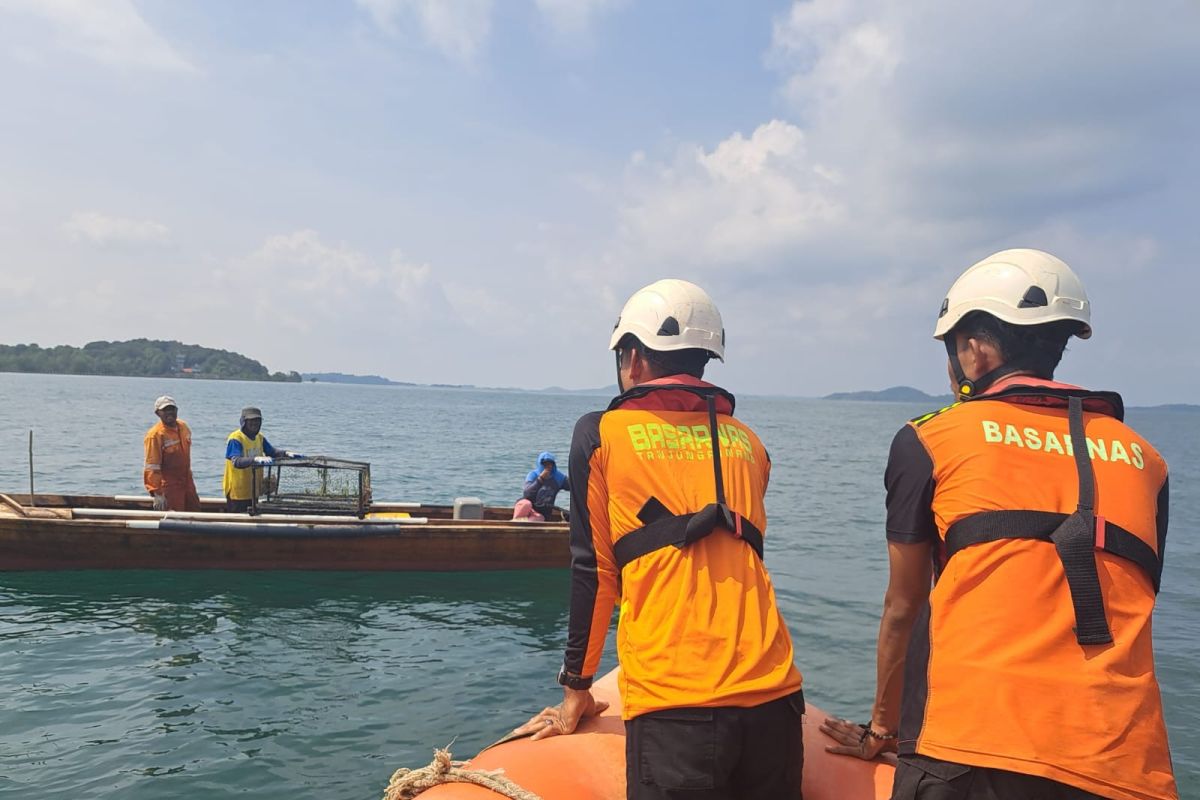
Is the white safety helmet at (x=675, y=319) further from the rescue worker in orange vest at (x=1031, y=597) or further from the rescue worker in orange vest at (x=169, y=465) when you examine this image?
the rescue worker in orange vest at (x=169, y=465)

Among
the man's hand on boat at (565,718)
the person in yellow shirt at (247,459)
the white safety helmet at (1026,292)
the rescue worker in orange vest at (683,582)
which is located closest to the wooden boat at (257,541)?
the person in yellow shirt at (247,459)

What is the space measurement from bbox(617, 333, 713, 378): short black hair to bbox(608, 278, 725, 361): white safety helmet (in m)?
0.03

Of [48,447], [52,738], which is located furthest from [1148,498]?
[48,447]

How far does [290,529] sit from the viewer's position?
1188 centimetres

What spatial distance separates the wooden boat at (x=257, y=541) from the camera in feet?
37.4

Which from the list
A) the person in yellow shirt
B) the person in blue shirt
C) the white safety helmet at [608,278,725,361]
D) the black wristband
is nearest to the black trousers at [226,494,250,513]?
the person in yellow shirt

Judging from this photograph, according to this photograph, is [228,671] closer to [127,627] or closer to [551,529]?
[127,627]

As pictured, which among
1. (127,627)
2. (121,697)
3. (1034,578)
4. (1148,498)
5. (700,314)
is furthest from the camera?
(127,627)

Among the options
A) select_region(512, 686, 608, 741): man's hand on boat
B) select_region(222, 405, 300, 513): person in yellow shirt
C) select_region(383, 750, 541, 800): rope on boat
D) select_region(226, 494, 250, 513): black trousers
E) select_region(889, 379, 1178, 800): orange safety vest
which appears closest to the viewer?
select_region(889, 379, 1178, 800): orange safety vest

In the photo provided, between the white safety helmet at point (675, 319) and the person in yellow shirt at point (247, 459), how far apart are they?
9122 millimetres

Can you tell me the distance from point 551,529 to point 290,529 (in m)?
4.14

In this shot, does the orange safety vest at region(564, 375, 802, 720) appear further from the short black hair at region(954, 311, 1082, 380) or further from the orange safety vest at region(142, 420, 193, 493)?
the orange safety vest at region(142, 420, 193, 493)

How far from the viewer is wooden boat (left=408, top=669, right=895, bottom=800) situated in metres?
2.89

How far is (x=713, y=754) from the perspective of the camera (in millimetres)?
2361
